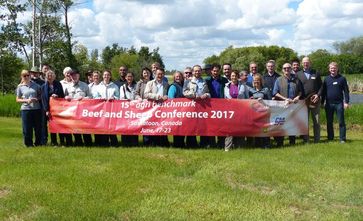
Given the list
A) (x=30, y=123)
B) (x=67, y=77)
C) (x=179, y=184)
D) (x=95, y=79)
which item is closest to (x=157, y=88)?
(x=95, y=79)

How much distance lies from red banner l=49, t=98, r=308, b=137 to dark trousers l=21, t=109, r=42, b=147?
388mm

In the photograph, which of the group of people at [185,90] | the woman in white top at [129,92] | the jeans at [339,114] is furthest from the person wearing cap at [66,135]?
the jeans at [339,114]

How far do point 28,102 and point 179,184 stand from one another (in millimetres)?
4961

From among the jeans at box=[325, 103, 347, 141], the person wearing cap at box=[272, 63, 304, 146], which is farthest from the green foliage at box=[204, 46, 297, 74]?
the person wearing cap at box=[272, 63, 304, 146]

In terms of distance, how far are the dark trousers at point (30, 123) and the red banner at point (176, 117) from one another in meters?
0.39

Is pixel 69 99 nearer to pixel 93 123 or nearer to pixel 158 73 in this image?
pixel 93 123

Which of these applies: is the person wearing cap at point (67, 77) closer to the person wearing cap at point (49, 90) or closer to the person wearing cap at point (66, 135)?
the person wearing cap at point (66, 135)

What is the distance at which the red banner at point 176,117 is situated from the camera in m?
11.8

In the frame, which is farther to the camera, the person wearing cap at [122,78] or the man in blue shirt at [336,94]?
the man in blue shirt at [336,94]

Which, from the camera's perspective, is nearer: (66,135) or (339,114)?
(66,135)

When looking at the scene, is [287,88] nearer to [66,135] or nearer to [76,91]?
[76,91]

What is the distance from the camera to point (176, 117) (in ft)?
38.9

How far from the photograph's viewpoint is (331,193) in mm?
8250

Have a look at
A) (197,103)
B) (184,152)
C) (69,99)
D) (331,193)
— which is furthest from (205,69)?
(331,193)
